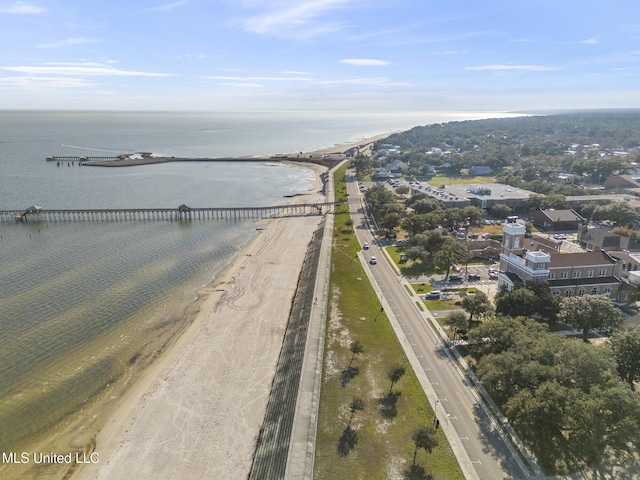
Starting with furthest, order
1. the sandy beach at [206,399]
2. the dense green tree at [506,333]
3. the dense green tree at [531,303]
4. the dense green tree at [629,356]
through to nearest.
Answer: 1. the dense green tree at [531,303]
2. the dense green tree at [506,333]
3. the dense green tree at [629,356]
4. the sandy beach at [206,399]

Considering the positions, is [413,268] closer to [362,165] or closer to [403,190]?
[403,190]

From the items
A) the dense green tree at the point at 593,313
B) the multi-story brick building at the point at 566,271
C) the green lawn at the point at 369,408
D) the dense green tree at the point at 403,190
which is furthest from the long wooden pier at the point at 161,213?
the dense green tree at the point at 593,313

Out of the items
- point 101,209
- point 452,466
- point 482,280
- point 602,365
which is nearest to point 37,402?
point 452,466

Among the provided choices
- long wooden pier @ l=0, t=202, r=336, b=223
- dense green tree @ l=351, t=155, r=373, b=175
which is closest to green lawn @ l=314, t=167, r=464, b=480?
long wooden pier @ l=0, t=202, r=336, b=223

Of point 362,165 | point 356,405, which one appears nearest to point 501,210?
point 362,165

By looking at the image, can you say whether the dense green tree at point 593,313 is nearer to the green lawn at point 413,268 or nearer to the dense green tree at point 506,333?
the dense green tree at point 506,333

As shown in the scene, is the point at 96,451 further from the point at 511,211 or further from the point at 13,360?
the point at 511,211
